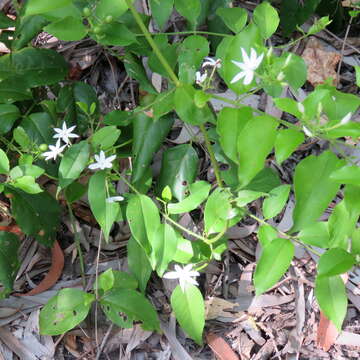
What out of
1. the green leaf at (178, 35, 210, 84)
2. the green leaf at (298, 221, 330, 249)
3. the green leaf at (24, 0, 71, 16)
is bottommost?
the green leaf at (298, 221, 330, 249)

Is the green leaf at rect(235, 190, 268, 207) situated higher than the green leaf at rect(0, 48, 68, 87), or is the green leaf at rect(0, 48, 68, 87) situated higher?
the green leaf at rect(0, 48, 68, 87)

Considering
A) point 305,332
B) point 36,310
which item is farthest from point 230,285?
point 36,310

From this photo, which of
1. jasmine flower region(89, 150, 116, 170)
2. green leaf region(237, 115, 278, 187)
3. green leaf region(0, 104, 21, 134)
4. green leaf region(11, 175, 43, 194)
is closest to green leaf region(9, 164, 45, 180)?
green leaf region(11, 175, 43, 194)

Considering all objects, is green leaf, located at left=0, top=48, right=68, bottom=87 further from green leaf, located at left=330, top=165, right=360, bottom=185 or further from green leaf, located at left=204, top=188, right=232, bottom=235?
green leaf, located at left=330, top=165, right=360, bottom=185

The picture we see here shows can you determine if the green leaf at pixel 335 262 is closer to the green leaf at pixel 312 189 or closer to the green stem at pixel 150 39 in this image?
the green leaf at pixel 312 189

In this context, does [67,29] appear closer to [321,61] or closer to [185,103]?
[185,103]

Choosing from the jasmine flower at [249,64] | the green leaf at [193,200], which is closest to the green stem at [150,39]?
the jasmine flower at [249,64]
